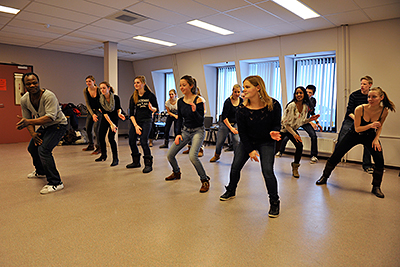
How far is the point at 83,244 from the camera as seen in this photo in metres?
2.39

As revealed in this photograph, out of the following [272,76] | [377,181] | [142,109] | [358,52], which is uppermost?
[358,52]

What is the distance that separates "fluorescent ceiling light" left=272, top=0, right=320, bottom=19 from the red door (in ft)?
24.7

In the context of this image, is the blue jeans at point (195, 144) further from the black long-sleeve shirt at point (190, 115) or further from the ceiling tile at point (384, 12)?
the ceiling tile at point (384, 12)

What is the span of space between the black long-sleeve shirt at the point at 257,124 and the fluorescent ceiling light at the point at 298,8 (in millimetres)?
2515

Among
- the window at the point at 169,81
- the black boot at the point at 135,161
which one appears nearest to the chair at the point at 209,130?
the window at the point at 169,81

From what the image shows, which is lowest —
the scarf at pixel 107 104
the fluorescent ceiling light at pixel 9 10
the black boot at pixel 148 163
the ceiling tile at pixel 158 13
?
the black boot at pixel 148 163

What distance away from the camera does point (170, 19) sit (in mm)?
5602

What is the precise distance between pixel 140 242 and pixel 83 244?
0.46 metres

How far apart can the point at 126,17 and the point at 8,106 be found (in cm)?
506

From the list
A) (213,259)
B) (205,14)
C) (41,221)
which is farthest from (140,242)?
(205,14)

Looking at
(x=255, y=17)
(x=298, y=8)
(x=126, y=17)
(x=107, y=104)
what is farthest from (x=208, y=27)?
(x=107, y=104)

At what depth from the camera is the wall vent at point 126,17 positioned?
5.28 meters

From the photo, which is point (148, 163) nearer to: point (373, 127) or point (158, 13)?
point (158, 13)

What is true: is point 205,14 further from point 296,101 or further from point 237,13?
point 296,101
